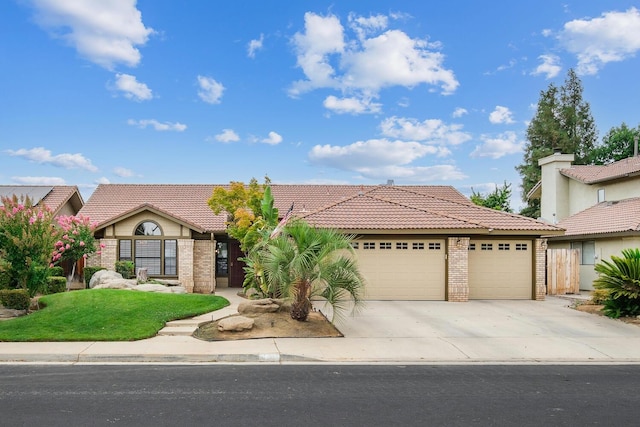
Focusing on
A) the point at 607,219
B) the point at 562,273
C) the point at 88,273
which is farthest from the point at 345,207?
the point at 607,219

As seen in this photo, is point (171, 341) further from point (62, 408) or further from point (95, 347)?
point (62, 408)

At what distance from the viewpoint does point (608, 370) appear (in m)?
9.95

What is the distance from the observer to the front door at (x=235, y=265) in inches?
990

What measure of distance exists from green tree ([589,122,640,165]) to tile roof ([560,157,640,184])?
1805 cm

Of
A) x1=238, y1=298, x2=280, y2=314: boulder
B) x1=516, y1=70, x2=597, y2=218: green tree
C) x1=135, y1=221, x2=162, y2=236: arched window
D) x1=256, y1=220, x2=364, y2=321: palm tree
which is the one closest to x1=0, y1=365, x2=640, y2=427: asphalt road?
x1=256, y1=220, x2=364, y2=321: palm tree

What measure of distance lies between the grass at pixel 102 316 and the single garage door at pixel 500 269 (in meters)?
9.40

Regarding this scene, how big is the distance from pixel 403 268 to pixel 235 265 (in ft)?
30.1

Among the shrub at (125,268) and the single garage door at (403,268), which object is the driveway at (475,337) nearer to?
the single garage door at (403,268)

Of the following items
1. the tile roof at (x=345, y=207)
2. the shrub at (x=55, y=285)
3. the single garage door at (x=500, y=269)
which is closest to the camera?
the shrub at (x=55, y=285)

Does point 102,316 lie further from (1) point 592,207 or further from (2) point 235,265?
(1) point 592,207

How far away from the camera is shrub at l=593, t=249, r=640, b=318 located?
608 inches

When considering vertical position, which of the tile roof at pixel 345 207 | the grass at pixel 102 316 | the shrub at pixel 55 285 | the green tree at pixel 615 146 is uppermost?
the green tree at pixel 615 146

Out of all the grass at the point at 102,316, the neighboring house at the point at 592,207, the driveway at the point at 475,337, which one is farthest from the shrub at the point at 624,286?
the grass at the point at 102,316

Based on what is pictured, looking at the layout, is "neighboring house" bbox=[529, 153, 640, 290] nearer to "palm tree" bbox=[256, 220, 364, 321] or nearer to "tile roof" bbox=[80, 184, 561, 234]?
"tile roof" bbox=[80, 184, 561, 234]
